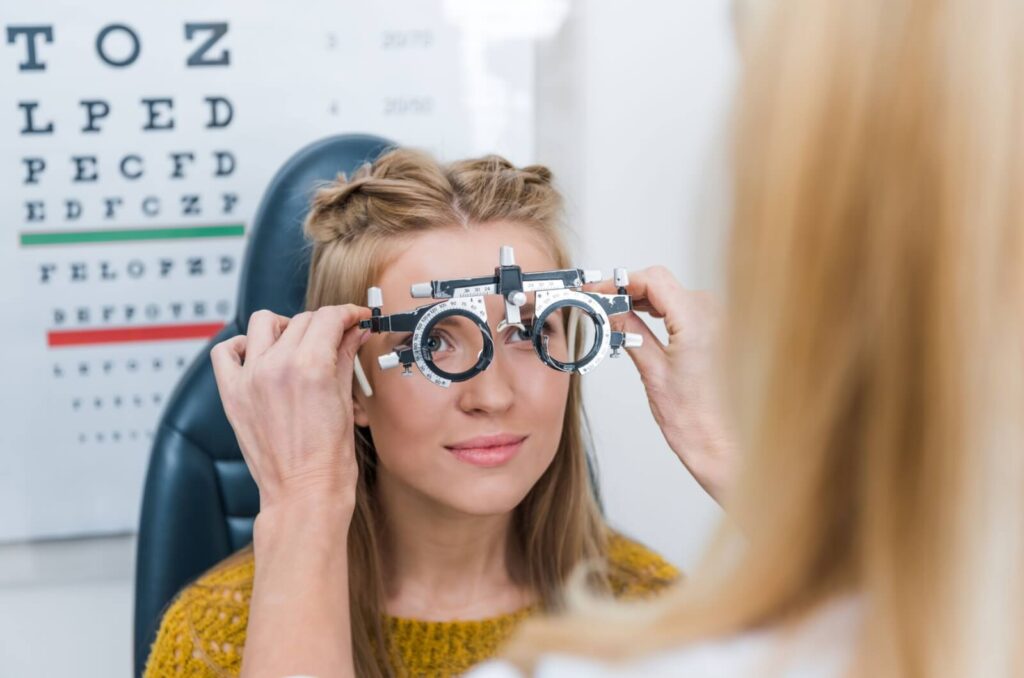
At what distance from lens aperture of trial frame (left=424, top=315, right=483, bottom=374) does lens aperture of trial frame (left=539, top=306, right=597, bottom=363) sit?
88 millimetres

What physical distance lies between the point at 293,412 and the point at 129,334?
0.79 meters

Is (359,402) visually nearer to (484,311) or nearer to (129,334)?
(484,311)

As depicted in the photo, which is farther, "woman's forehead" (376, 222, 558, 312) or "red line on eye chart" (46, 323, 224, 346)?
"red line on eye chart" (46, 323, 224, 346)

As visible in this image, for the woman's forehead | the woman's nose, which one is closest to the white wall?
the woman's forehead

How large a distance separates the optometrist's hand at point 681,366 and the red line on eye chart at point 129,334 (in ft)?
2.62

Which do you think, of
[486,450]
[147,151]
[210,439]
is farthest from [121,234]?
[486,450]

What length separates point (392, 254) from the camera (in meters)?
1.26

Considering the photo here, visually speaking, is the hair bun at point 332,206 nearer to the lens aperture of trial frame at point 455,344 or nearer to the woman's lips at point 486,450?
the lens aperture of trial frame at point 455,344

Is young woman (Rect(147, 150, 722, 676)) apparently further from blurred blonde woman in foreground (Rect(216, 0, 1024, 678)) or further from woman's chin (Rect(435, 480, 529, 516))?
blurred blonde woman in foreground (Rect(216, 0, 1024, 678))

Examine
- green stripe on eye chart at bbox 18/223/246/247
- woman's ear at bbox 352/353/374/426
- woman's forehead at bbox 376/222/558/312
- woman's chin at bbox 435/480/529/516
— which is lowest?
woman's chin at bbox 435/480/529/516

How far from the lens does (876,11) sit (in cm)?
49

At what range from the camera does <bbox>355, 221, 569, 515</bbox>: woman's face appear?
121cm

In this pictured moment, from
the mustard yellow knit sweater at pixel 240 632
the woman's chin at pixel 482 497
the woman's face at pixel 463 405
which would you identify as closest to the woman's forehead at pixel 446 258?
the woman's face at pixel 463 405

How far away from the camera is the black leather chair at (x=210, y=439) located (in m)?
1.40
